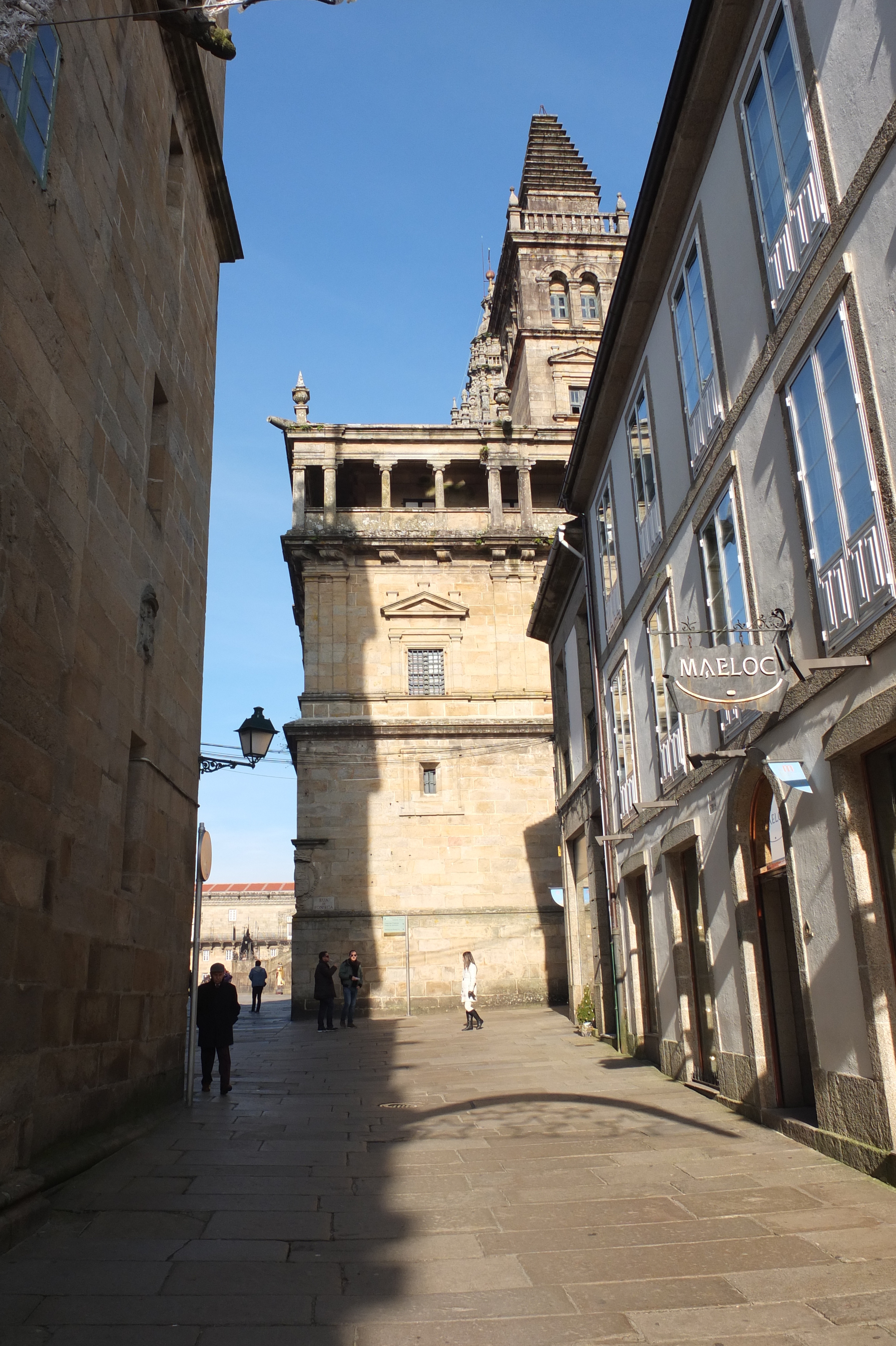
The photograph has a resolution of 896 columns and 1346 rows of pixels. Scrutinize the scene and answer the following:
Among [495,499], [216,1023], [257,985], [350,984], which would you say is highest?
[495,499]

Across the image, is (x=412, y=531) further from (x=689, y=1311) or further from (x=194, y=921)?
(x=689, y=1311)

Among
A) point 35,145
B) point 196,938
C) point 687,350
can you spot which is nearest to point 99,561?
point 35,145

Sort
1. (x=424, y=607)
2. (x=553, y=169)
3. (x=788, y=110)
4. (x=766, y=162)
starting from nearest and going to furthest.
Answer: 1. (x=788, y=110)
2. (x=766, y=162)
3. (x=424, y=607)
4. (x=553, y=169)

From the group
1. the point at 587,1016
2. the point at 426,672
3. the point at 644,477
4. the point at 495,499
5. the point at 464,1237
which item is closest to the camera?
the point at 464,1237

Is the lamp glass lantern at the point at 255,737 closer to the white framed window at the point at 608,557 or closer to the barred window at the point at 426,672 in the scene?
the white framed window at the point at 608,557

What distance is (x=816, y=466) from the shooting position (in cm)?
781

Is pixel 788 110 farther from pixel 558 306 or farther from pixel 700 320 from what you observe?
pixel 558 306

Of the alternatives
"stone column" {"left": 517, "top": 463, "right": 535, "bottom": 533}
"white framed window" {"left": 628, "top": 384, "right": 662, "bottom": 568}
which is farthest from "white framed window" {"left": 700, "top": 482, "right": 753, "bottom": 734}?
"stone column" {"left": 517, "top": 463, "right": 535, "bottom": 533}

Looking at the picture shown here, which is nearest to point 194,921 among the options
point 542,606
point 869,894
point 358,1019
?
point 869,894

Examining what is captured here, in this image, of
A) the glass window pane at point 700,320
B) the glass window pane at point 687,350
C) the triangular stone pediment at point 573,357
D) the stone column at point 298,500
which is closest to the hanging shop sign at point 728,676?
the glass window pane at point 700,320

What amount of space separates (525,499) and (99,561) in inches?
955

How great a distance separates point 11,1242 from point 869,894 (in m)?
5.40

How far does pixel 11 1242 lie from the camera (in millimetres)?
5402

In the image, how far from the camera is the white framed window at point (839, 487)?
6.75 m
